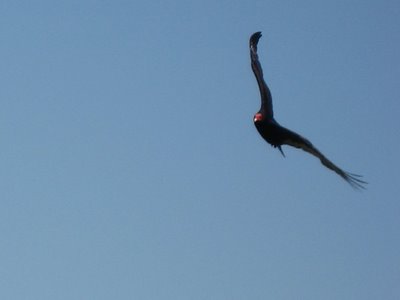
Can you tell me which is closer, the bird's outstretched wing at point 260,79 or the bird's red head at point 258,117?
the bird's red head at point 258,117

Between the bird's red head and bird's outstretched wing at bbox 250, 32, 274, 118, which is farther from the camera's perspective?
bird's outstretched wing at bbox 250, 32, 274, 118

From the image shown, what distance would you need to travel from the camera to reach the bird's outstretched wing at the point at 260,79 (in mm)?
16922

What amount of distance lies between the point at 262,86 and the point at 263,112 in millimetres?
1256

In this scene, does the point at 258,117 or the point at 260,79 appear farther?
the point at 260,79

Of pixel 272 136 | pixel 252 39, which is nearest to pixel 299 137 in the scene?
pixel 272 136

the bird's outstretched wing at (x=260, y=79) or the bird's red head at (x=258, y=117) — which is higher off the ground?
the bird's outstretched wing at (x=260, y=79)

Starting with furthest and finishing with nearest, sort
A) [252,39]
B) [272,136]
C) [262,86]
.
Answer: [252,39] → [262,86] → [272,136]

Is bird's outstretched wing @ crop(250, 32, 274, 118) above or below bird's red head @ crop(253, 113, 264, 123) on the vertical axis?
above

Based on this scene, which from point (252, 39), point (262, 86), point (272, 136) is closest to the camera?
point (272, 136)

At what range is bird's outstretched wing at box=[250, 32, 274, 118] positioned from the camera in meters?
→ 16.9

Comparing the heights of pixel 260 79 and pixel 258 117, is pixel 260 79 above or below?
above

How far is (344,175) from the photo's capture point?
17031 millimetres

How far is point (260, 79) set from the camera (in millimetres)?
18250

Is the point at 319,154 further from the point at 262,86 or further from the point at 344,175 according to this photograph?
the point at 262,86
